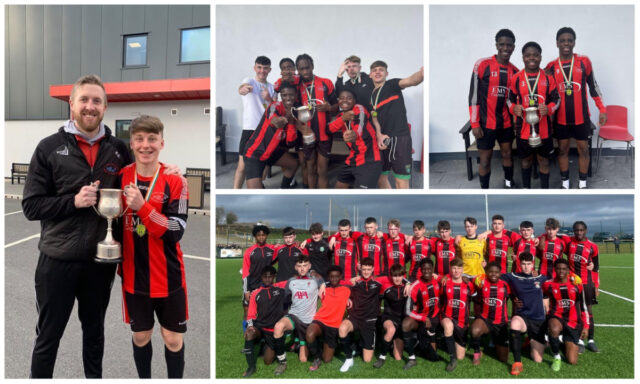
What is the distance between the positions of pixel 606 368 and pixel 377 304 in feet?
5.45

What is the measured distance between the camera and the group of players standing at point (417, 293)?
304 centimetres

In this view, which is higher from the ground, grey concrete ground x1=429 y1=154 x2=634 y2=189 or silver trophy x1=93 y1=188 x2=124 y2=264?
grey concrete ground x1=429 y1=154 x2=634 y2=189

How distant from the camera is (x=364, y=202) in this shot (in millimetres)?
2836

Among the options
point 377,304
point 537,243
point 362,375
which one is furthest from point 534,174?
point 362,375

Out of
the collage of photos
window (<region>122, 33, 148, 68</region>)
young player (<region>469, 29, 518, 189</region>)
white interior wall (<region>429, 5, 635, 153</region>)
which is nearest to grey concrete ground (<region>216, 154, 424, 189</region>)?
the collage of photos

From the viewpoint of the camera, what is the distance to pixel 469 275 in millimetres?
3385

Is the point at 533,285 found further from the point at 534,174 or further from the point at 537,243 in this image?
the point at 534,174

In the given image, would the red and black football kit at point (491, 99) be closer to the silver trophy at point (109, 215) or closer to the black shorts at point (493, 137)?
the black shorts at point (493, 137)

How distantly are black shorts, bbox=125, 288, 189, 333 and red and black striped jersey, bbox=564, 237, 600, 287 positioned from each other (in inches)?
117

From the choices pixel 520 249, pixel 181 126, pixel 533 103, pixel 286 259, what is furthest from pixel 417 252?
pixel 181 126

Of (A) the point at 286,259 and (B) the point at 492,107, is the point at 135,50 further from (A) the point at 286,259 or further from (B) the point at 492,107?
(B) the point at 492,107

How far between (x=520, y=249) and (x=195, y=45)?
29.2ft

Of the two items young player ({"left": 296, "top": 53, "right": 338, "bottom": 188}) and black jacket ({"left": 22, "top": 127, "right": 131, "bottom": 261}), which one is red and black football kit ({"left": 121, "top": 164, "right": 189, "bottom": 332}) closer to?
black jacket ({"left": 22, "top": 127, "right": 131, "bottom": 261})

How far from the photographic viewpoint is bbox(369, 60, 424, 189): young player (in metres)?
2.75
